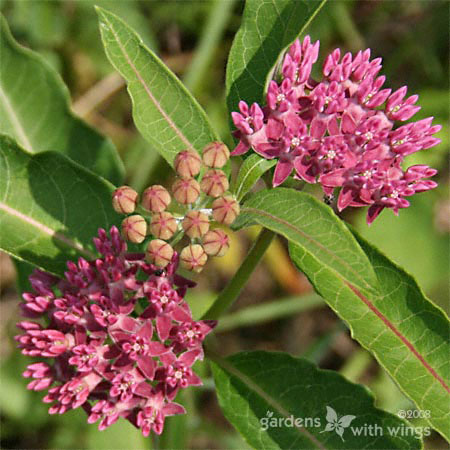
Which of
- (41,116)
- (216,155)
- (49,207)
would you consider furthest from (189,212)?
(41,116)

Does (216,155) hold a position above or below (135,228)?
above

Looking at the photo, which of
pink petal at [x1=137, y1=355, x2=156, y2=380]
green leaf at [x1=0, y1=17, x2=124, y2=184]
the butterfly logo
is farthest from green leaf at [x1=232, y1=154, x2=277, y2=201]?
green leaf at [x1=0, y1=17, x2=124, y2=184]

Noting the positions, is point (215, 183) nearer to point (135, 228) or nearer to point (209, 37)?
point (135, 228)

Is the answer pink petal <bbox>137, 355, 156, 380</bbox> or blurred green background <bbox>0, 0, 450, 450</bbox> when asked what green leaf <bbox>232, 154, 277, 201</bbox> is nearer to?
pink petal <bbox>137, 355, 156, 380</bbox>

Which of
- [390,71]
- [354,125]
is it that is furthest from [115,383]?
[390,71]

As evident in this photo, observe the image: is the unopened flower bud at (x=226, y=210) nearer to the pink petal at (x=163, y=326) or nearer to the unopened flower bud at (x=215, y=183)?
the unopened flower bud at (x=215, y=183)

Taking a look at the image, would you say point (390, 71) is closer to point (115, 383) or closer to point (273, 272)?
point (273, 272)

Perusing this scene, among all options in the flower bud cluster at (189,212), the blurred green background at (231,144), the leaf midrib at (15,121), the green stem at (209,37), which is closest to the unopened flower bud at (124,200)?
the flower bud cluster at (189,212)
